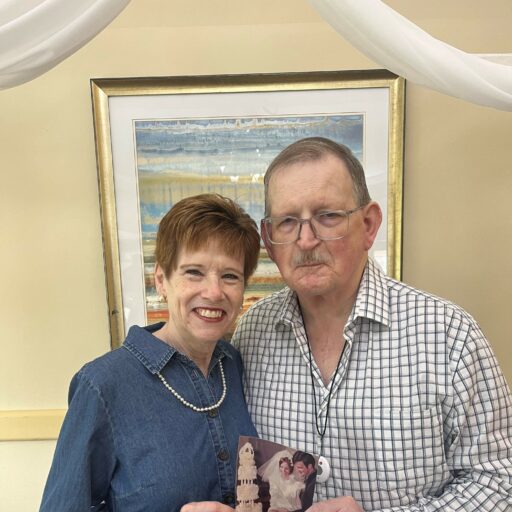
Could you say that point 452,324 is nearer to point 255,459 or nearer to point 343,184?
point 343,184

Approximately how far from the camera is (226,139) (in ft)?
5.00

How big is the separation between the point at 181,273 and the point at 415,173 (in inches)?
40.5

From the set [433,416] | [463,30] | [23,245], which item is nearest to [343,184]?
[433,416]

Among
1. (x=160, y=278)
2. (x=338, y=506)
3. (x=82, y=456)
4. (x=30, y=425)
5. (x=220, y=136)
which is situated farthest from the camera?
(x=30, y=425)

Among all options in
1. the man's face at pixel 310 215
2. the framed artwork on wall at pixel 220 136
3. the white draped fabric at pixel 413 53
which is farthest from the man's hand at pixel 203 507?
the white draped fabric at pixel 413 53

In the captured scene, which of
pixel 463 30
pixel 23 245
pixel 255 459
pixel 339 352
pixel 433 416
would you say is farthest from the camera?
pixel 23 245

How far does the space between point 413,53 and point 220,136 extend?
0.76m

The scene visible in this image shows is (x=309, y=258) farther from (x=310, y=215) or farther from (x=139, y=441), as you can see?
(x=139, y=441)

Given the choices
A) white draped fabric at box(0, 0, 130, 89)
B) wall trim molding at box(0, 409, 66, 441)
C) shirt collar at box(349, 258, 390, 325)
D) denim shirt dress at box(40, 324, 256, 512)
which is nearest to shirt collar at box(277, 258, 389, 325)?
shirt collar at box(349, 258, 390, 325)

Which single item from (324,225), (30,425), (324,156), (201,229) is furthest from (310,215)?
(30,425)

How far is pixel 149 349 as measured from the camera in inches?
37.0

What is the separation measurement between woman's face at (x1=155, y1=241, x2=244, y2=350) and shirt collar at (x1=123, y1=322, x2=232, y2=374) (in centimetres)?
6

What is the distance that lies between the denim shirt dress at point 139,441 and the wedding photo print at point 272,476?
3.6 inches

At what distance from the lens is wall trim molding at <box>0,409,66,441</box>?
1.68 metres
